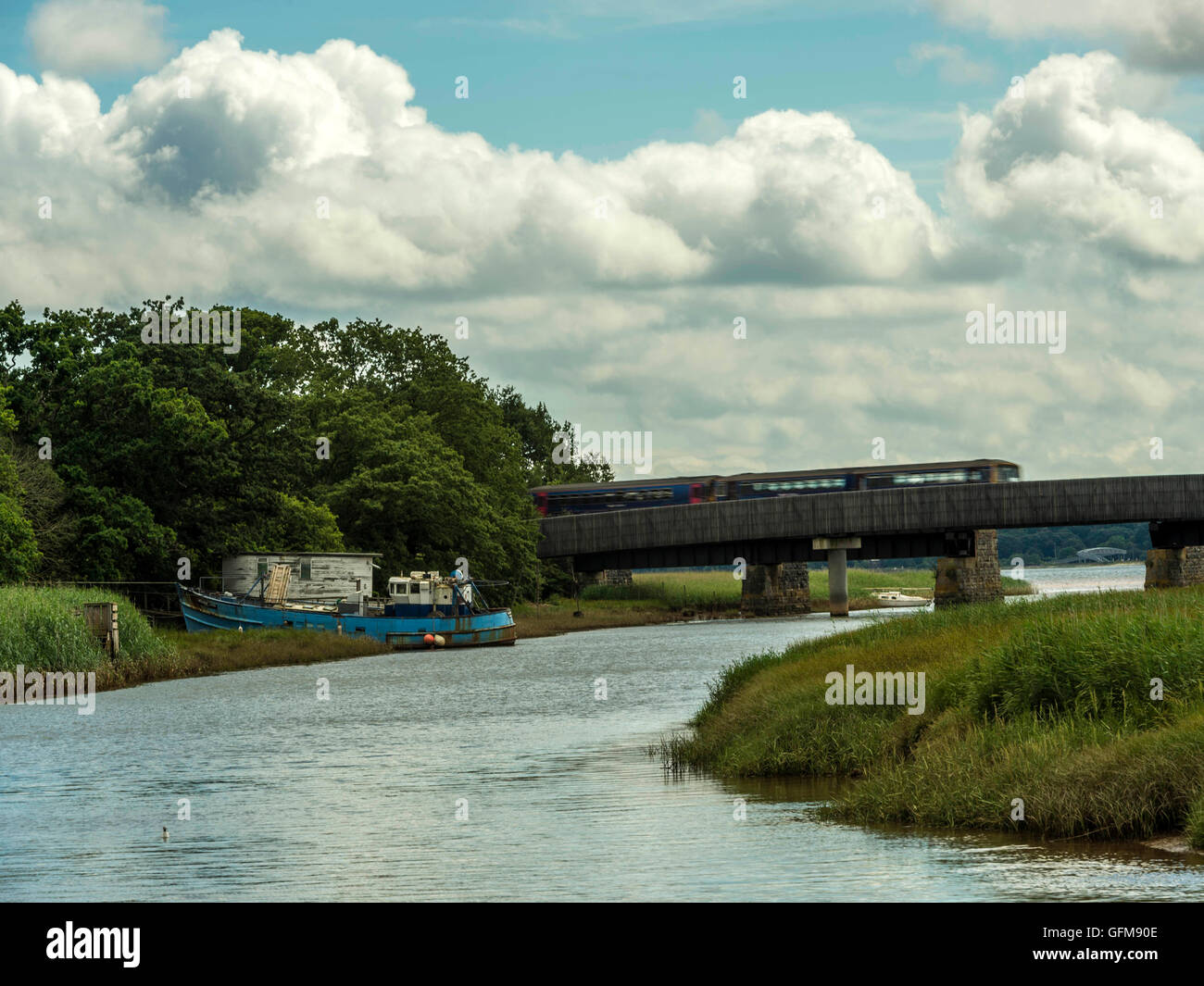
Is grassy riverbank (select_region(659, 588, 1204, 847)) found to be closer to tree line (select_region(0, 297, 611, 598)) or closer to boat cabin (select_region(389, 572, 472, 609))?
tree line (select_region(0, 297, 611, 598))

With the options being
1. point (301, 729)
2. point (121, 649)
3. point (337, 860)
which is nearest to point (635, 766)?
point (337, 860)

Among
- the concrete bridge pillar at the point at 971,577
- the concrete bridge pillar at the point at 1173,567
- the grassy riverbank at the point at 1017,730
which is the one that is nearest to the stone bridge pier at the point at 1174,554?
the concrete bridge pillar at the point at 1173,567

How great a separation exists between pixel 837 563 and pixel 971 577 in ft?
33.9

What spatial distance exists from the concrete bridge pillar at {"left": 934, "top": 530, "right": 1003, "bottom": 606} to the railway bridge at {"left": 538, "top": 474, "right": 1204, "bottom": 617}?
9 centimetres

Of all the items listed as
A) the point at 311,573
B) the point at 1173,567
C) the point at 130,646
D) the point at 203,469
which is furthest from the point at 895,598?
the point at 130,646

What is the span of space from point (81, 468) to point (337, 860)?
54.4 m

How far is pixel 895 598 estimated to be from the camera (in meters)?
160

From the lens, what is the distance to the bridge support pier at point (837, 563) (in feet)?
355

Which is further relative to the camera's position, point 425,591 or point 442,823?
point 425,591

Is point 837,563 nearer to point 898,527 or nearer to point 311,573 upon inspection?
point 898,527

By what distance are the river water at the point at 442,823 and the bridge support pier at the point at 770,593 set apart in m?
78.3

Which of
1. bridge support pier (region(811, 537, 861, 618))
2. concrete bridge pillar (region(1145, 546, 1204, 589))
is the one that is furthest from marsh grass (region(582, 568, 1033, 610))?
concrete bridge pillar (region(1145, 546, 1204, 589))

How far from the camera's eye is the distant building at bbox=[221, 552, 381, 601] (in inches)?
2911
